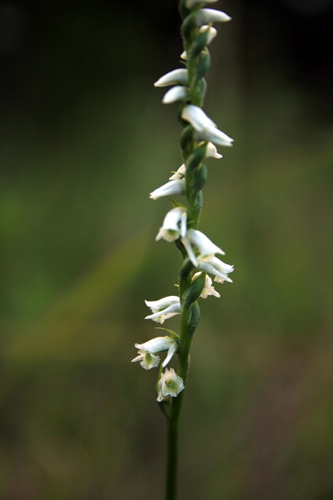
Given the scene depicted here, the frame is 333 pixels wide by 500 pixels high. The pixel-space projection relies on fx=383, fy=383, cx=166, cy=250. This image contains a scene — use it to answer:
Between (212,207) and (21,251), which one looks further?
(21,251)

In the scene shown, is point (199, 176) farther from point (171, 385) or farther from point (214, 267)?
point (171, 385)

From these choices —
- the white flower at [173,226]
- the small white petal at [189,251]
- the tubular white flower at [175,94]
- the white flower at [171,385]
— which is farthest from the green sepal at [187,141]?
the white flower at [171,385]

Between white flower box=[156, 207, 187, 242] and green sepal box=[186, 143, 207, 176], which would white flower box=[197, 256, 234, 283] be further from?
green sepal box=[186, 143, 207, 176]

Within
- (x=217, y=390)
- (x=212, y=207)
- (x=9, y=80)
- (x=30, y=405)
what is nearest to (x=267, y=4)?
(x=212, y=207)

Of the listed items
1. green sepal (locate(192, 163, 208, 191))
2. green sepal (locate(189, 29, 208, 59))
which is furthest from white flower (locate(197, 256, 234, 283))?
green sepal (locate(189, 29, 208, 59))

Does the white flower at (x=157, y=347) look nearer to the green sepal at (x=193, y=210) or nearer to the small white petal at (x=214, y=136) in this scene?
the green sepal at (x=193, y=210)

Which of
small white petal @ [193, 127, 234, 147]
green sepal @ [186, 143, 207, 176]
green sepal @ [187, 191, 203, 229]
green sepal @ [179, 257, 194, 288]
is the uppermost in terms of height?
small white petal @ [193, 127, 234, 147]

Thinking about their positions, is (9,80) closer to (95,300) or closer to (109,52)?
(109,52)
